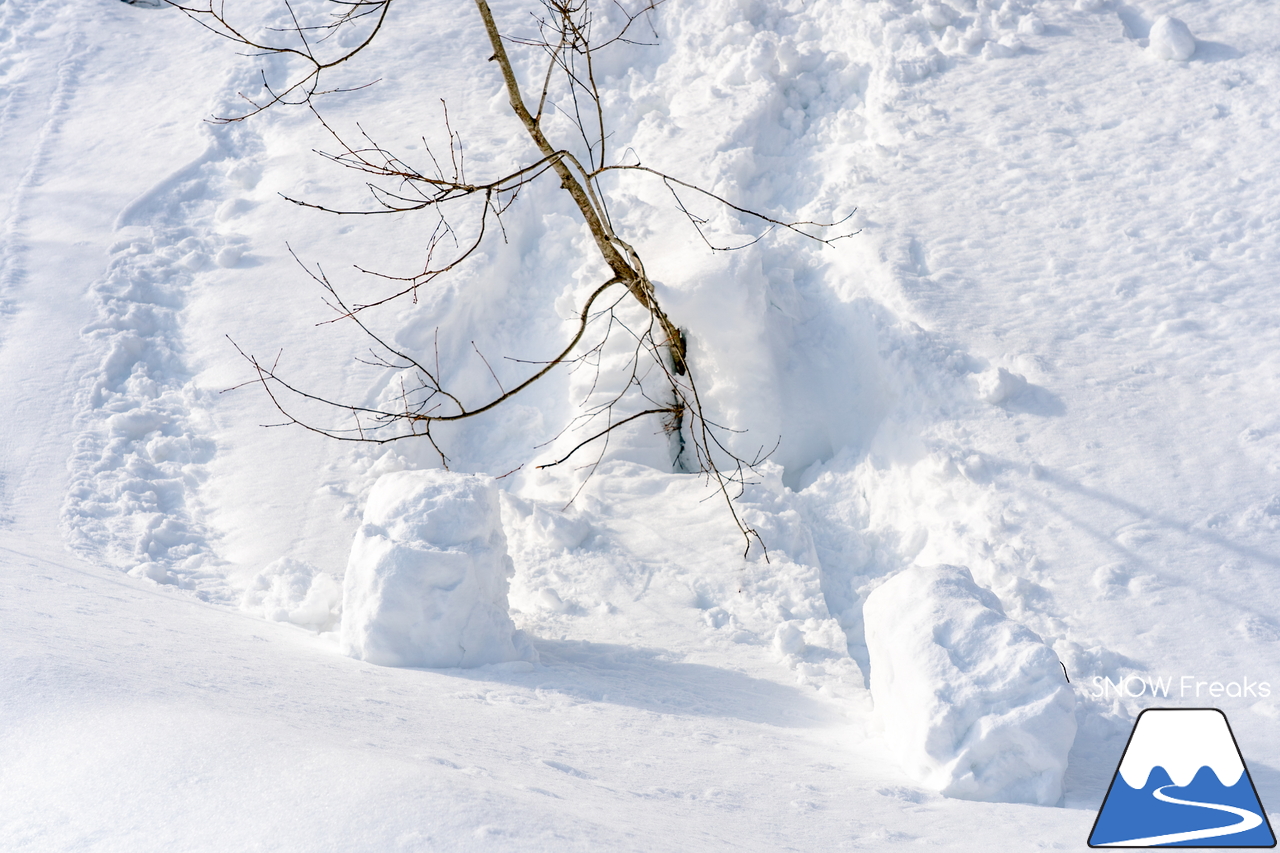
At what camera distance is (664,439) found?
200 inches

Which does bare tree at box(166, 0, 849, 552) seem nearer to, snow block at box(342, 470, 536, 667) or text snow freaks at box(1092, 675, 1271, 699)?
snow block at box(342, 470, 536, 667)

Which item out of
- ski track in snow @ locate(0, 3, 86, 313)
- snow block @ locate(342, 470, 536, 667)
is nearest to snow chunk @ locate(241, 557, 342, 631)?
snow block @ locate(342, 470, 536, 667)

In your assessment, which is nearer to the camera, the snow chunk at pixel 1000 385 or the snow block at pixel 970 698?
→ the snow block at pixel 970 698

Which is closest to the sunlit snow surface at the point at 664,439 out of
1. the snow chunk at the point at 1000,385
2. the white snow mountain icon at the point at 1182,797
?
the snow chunk at the point at 1000,385

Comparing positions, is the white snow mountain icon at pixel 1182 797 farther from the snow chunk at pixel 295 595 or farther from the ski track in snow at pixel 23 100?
the ski track in snow at pixel 23 100

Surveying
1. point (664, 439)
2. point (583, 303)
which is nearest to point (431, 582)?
point (664, 439)

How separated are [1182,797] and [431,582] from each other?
7.91 feet

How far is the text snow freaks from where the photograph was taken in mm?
3373

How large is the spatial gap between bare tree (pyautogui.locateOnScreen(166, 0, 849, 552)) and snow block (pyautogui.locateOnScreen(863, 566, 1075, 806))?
1037 mm

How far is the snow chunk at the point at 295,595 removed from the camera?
3.82 m

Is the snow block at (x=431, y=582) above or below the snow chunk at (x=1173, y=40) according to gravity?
below

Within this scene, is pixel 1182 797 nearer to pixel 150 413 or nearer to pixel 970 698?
pixel 970 698

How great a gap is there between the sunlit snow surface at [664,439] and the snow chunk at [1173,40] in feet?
0.09

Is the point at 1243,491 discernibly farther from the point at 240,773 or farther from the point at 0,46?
the point at 0,46
